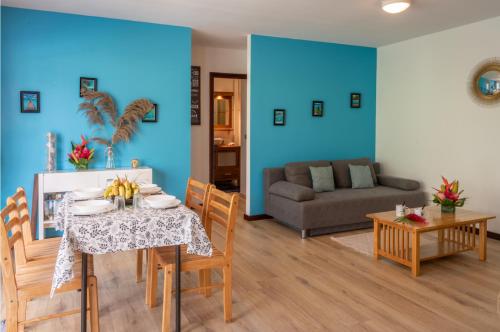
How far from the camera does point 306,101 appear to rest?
19.1ft

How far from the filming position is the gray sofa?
4664 mm

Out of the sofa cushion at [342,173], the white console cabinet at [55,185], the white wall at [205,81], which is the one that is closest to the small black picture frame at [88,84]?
the white console cabinet at [55,185]

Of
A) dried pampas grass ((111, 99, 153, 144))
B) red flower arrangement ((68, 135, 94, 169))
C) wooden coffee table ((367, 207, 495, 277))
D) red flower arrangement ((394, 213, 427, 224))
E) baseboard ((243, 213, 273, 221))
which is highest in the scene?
dried pampas grass ((111, 99, 153, 144))

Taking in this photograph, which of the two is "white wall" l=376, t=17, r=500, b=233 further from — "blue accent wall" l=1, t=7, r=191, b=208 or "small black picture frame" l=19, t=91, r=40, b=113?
"small black picture frame" l=19, t=91, r=40, b=113

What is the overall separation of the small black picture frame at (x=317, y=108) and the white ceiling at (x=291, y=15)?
3.03 feet

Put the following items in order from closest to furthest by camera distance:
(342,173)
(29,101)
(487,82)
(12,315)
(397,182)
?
(12,315), (29,101), (487,82), (397,182), (342,173)

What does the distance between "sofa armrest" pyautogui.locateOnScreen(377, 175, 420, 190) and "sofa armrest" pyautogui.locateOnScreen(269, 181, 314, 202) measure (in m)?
1.53

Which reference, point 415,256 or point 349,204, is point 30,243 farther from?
point 349,204

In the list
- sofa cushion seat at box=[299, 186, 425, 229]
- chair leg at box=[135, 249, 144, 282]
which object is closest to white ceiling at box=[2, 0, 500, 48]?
sofa cushion seat at box=[299, 186, 425, 229]

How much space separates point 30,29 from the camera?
421 centimetres

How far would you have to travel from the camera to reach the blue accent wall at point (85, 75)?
13.8 ft

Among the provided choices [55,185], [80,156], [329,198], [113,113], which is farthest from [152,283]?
[329,198]

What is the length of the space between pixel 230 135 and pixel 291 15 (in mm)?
4473

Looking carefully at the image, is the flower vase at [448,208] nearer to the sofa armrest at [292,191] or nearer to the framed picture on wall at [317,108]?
the sofa armrest at [292,191]
